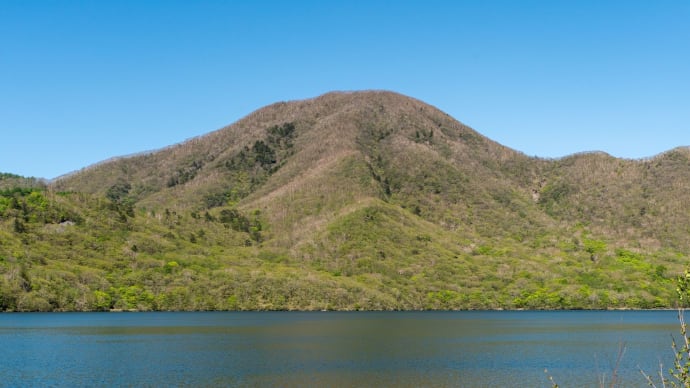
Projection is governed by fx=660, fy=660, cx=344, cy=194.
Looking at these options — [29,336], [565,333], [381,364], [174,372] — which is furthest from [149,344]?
[565,333]

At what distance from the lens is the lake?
84250 mm

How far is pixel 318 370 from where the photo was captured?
92.8 meters

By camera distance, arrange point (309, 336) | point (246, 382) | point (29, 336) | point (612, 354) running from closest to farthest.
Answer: point (246, 382) < point (612, 354) < point (29, 336) < point (309, 336)

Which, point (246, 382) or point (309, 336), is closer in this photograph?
point (246, 382)

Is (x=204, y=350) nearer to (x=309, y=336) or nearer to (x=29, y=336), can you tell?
(x=309, y=336)

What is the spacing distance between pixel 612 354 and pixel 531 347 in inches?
636

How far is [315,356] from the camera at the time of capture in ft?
360

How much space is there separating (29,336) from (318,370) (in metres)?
78.7

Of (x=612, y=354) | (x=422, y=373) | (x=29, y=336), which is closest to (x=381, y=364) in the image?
(x=422, y=373)

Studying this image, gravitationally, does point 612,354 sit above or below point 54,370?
below

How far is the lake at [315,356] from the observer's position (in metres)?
84.2

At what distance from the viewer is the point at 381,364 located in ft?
330

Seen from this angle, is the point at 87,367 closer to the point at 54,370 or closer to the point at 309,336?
the point at 54,370

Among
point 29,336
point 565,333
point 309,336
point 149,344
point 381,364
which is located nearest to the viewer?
point 381,364
